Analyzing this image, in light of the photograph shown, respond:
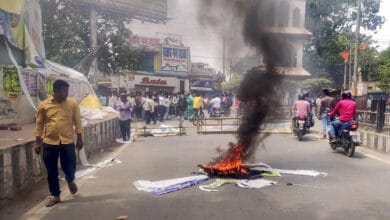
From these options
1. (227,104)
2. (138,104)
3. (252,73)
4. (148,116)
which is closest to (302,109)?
(252,73)

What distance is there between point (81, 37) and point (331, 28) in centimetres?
1407

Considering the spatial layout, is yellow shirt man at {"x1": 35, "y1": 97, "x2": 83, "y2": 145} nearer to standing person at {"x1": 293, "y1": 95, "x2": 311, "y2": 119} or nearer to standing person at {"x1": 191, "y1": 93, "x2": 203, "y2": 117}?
standing person at {"x1": 293, "y1": 95, "x2": 311, "y2": 119}

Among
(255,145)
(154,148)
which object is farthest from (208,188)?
(154,148)

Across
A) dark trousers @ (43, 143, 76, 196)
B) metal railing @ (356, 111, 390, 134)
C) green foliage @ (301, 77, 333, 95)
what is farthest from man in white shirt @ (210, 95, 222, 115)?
A: dark trousers @ (43, 143, 76, 196)

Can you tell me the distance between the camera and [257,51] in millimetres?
9188

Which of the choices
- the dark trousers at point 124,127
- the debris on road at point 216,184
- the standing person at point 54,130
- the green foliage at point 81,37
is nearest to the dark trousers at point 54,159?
the standing person at point 54,130

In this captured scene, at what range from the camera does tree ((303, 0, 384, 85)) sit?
18.5m

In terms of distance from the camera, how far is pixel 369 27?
25859mm

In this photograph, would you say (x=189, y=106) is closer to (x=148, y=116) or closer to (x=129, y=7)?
(x=148, y=116)

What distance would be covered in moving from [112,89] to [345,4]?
2287cm

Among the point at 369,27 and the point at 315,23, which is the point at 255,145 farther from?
the point at 369,27

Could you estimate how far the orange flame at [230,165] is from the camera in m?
7.09

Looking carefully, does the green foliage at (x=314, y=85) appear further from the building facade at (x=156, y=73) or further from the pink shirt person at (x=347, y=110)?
the pink shirt person at (x=347, y=110)

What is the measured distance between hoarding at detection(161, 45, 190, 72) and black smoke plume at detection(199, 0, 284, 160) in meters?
27.9
